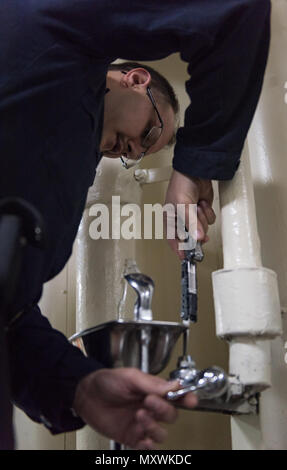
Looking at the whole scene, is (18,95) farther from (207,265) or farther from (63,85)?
(207,265)

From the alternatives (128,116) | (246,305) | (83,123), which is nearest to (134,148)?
(128,116)

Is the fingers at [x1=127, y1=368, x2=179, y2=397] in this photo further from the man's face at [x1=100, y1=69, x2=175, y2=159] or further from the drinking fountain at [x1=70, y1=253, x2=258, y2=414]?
the man's face at [x1=100, y1=69, x2=175, y2=159]

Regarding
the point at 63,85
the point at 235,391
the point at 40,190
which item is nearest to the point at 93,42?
the point at 63,85

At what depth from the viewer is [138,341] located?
594 mm

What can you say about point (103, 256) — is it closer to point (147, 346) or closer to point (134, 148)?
point (134, 148)

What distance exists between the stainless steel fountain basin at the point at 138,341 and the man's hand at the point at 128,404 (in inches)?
1.2

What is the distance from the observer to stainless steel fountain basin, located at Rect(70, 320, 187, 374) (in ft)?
1.91

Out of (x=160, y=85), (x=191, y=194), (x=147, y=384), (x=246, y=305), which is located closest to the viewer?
(x=147, y=384)

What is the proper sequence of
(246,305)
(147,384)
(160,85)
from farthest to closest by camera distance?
1. (160,85)
2. (246,305)
3. (147,384)

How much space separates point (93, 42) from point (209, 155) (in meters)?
0.21

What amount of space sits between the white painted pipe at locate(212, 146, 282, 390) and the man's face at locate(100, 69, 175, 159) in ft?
0.71

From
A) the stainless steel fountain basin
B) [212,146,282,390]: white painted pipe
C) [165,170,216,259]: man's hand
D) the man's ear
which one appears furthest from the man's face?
the stainless steel fountain basin

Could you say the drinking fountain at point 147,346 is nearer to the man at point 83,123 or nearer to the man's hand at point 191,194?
the man at point 83,123

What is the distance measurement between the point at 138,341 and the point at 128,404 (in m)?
0.07
